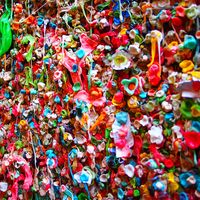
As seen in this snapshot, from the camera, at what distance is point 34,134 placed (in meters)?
1.21

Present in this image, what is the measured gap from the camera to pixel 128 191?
0.96m

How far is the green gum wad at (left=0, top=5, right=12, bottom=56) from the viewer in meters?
1.29

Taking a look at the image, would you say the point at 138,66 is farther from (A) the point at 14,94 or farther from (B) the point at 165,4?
(A) the point at 14,94

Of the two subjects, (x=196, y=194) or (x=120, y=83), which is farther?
(x=120, y=83)

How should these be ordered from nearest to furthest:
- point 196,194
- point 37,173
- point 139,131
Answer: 1. point 196,194
2. point 139,131
3. point 37,173

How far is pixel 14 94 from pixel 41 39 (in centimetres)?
23

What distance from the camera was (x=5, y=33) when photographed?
1293mm

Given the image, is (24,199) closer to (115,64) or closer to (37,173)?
(37,173)

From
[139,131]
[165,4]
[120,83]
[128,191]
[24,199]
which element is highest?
[165,4]

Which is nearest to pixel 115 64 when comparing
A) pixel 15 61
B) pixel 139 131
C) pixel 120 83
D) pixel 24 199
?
pixel 120 83

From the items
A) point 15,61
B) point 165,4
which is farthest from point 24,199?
point 165,4

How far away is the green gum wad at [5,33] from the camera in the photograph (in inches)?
50.8

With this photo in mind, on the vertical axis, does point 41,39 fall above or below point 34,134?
above

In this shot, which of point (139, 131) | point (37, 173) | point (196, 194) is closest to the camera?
point (196, 194)
